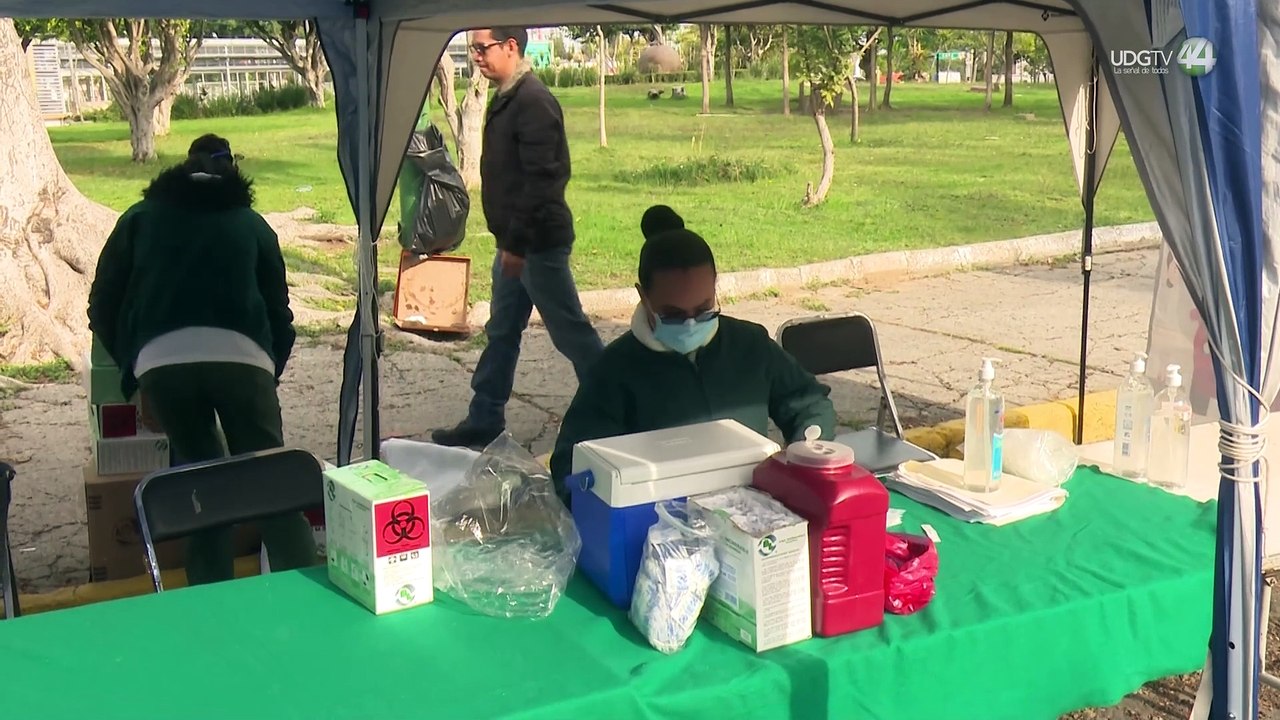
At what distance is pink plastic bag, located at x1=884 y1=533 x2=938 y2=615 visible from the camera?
1.81 metres

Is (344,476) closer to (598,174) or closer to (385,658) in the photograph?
(385,658)

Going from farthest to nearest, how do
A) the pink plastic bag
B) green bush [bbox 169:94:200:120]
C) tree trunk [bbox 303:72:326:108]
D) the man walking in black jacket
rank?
tree trunk [bbox 303:72:326:108] → green bush [bbox 169:94:200:120] → the man walking in black jacket → the pink plastic bag

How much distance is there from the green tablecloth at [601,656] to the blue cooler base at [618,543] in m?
0.04

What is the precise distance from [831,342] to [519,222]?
1.38 metres

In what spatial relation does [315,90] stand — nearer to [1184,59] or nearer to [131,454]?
[131,454]

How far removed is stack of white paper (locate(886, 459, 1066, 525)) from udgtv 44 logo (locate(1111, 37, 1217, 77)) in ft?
2.82

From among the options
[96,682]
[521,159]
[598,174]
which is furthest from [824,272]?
[96,682]

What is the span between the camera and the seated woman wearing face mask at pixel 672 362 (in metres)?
2.58

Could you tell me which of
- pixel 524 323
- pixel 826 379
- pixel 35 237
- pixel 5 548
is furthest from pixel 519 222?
pixel 35 237

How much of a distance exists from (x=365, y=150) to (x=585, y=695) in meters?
2.11

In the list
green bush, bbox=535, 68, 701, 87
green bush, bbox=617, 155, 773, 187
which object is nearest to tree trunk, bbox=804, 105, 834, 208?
green bush, bbox=617, 155, 773, 187

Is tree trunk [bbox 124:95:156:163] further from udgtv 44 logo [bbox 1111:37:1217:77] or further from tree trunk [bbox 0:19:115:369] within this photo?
udgtv 44 logo [bbox 1111:37:1217:77]

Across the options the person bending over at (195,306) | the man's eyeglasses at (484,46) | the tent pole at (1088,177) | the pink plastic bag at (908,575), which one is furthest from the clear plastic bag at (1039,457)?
the man's eyeglasses at (484,46)

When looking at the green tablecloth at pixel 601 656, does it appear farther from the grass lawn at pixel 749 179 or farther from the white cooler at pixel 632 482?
the grass lawn at pixel 749 179
